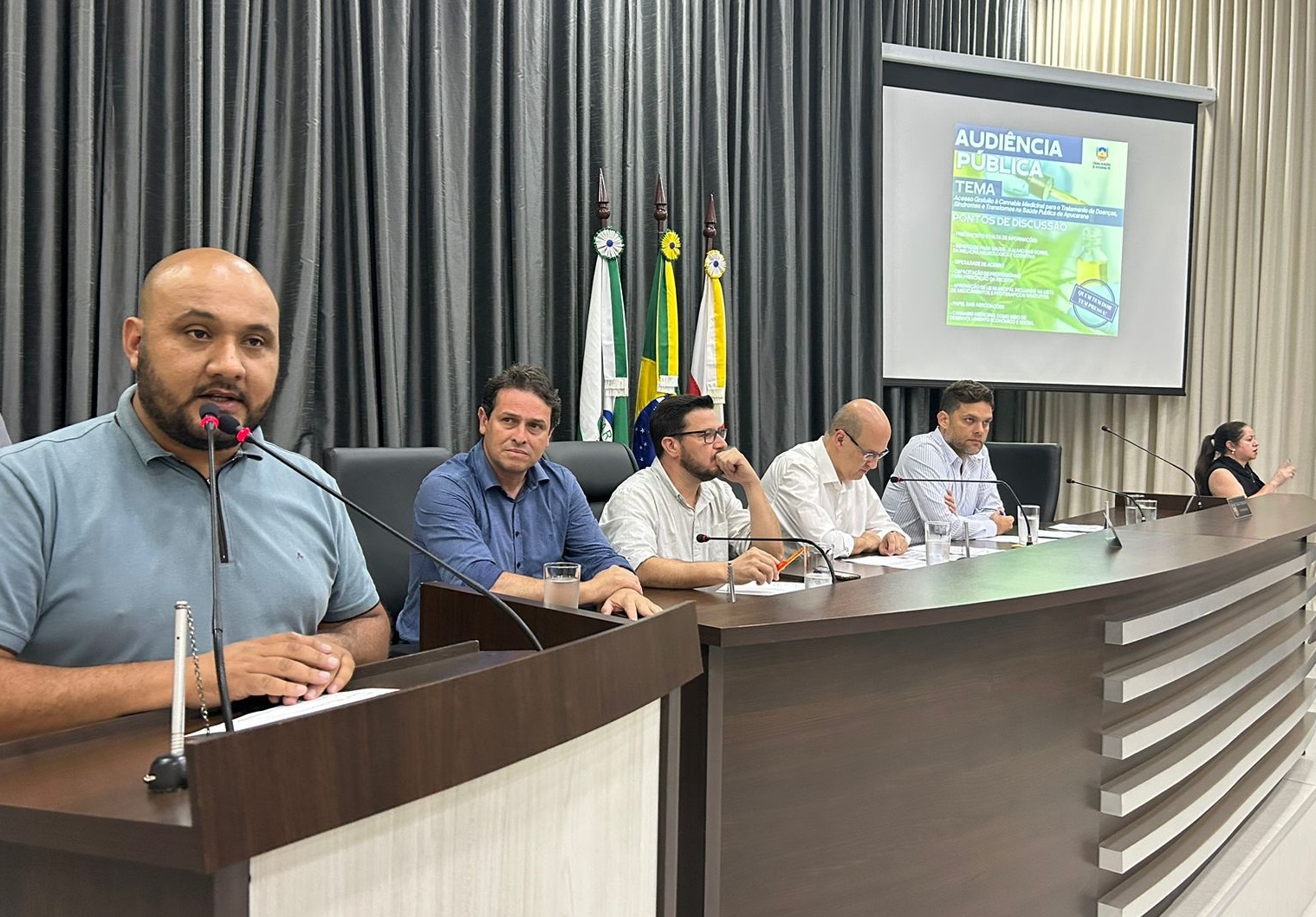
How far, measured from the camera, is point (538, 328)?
4555 mm

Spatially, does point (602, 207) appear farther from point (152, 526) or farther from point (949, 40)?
point (152, 526)

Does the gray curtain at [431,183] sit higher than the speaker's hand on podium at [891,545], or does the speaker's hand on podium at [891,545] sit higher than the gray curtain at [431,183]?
the gray curtain at [431,183]

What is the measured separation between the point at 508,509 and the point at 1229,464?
3.86m

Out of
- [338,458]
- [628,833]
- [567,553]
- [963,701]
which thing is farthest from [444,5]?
[628,833]

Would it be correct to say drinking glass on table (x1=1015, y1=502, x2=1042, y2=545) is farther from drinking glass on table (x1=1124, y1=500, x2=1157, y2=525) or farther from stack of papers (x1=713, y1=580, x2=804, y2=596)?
stack of papers (x1=713, y1=580, x2=804, y2=596)

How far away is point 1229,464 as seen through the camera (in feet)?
17.1

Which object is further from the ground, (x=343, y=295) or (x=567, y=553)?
(x=343, y=295)

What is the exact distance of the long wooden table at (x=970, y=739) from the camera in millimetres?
1631

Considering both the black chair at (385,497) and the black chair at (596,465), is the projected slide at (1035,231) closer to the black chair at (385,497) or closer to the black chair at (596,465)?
the black chair at (596,465)

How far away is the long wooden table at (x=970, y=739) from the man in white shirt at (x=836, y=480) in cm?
102

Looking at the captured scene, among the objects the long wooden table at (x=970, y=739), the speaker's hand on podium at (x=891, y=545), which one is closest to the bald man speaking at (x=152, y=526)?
the long wooden table at (x=970, y=739)

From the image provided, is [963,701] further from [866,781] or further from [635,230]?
[635,230]

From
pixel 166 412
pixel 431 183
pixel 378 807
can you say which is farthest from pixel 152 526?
pixel 431 183

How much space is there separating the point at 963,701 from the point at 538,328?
2987mm
